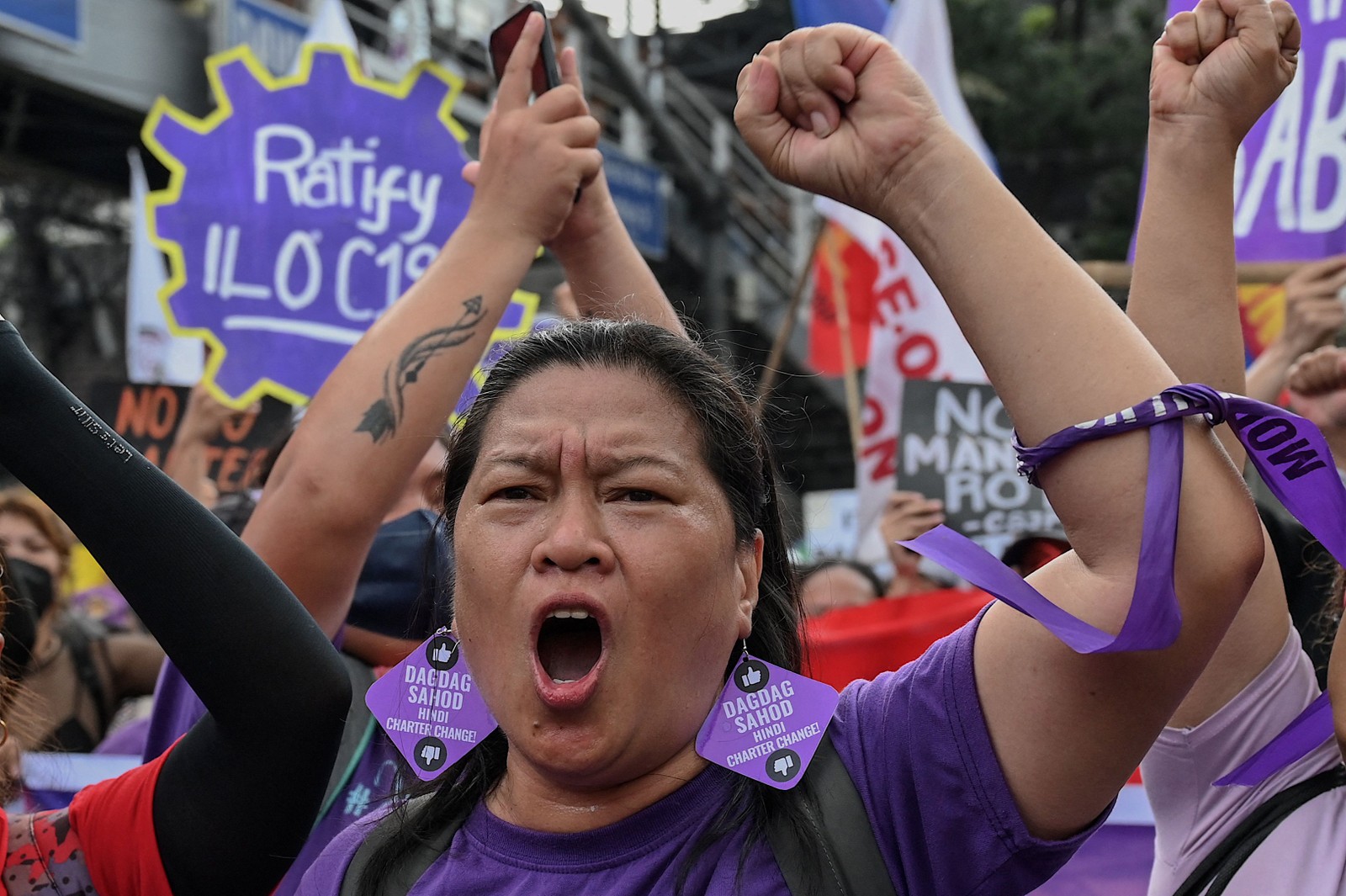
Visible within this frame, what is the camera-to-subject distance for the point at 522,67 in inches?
81.9

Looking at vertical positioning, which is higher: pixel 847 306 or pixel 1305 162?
pixel 1305 162

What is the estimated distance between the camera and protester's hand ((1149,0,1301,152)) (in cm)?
142

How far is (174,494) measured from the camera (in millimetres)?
1441

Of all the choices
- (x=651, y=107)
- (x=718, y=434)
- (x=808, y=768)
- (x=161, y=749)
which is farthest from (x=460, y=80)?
(x=651, y=107)

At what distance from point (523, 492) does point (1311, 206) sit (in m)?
3.07

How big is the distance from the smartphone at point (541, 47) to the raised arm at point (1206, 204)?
3.03ft

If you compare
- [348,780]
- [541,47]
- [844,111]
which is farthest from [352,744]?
[844,111]

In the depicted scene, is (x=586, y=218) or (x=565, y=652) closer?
(x=565, y=652)

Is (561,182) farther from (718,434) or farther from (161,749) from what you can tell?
(161,749)

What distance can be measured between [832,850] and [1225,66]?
864mm

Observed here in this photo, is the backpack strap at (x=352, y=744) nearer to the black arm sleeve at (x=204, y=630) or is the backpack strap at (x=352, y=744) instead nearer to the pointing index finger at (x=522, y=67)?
the black arm sleeve at (x=204, y=630)

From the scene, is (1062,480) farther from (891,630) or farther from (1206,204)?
(891,630)

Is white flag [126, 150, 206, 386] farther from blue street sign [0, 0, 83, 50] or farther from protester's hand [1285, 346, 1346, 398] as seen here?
blue street sign [0, 0, 83, 50]

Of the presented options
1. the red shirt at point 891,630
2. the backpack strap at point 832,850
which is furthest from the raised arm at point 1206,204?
the red shirt at point 891,630
